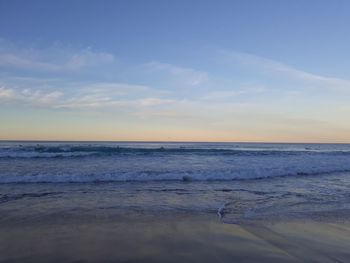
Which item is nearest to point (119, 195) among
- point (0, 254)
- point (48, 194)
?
point (48, 194)

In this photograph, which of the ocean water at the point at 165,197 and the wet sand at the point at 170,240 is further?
the ocean water at the point at 165,197

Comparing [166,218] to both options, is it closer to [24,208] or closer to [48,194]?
[24,208]

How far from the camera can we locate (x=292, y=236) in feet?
20.3

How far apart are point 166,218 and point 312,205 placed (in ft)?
14.3

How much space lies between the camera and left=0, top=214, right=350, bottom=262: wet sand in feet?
16.4

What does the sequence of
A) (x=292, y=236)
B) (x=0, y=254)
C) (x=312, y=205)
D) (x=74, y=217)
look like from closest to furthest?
(x=0, y=254)
(x=292, y=236)
(x=74, y=217)
(x=312, y=205)

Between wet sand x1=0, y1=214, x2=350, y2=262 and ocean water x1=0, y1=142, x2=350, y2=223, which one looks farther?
ocean water x1=0, y1=142, x2=350, y2=223

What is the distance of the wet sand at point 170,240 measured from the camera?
5.01m

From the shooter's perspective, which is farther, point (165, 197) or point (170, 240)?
point (165, 197)

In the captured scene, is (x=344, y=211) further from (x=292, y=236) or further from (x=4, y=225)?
(x=4, y=225)

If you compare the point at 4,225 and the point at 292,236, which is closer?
the point at 292,236

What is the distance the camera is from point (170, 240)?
5867 mm

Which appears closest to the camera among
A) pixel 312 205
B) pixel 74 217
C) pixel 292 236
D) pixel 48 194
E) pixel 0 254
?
pixel 0 254

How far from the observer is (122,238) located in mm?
5945
